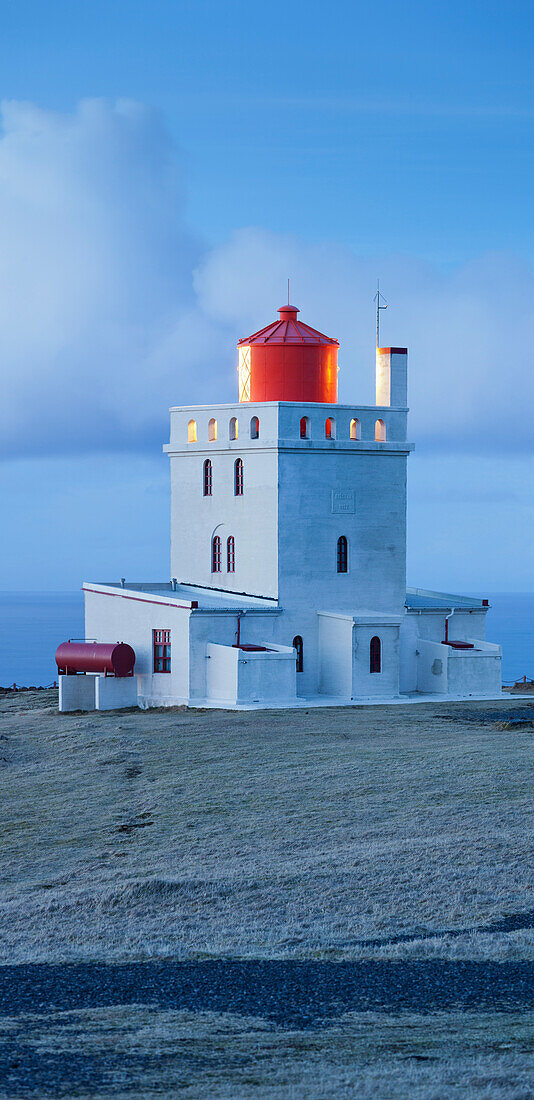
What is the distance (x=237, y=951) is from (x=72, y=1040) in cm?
354

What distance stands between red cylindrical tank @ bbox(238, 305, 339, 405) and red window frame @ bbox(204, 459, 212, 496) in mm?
2438

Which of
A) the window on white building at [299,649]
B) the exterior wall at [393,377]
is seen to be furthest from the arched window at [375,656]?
the exterior wall at [393,377]

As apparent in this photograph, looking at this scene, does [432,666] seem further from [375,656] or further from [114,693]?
[114,693]

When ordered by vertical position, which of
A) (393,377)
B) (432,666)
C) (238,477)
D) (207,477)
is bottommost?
(432,666)

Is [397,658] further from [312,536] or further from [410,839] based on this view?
[410,839]

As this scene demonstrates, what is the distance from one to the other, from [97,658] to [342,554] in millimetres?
7667

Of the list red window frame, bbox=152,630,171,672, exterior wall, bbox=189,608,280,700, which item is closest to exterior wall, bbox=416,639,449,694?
exterior wall, bbox=189,608,280,700

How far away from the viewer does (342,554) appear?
3603 centimetres

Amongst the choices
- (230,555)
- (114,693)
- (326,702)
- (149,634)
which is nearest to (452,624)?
(326,702)

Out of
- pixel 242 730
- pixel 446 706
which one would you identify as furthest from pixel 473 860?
pixel 446 706

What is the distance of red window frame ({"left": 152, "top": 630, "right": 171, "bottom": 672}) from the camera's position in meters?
34.3

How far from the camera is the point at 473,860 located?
16.1 meters

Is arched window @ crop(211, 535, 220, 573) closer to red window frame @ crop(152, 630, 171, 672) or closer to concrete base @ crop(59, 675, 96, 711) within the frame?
red window frame @ crop(152, 630, 171, 672)

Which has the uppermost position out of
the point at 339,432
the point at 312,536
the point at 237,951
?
the point at 339,432
